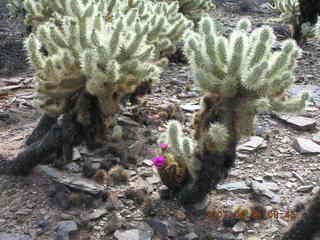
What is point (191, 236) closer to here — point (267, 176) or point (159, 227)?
point (159, 227)

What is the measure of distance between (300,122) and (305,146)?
0.72 m

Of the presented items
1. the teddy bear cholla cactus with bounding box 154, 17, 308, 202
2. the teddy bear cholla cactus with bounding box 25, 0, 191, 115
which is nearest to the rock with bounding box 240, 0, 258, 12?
the teddy bear cholla cactus with bounding box 25, 0, 191, 115

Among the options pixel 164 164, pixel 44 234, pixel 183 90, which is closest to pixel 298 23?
pixel 183 90

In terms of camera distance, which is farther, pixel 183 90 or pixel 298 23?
pixel 298 23

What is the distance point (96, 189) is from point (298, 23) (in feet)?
25.6

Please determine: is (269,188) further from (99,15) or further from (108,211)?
(99,15)

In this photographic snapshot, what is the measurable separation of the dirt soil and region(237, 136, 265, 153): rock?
0.06 meters

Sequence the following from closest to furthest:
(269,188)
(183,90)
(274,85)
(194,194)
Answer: (274,85)
(194,194)
(269,188)
(183,90)

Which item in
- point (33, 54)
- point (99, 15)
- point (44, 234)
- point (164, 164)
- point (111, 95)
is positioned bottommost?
point (44, 234)

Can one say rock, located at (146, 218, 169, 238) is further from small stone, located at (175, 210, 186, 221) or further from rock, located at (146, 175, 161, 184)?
rock, located at (146, 175, 161, 184)

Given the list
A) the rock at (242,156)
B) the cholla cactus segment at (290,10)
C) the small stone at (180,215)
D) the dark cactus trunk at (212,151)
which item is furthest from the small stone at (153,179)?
the cholla cactus segment at (290,10)

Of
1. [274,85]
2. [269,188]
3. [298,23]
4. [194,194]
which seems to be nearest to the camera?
[274,85]

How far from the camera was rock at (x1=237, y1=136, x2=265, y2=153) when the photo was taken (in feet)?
17.6

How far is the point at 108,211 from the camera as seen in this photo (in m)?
4.23
